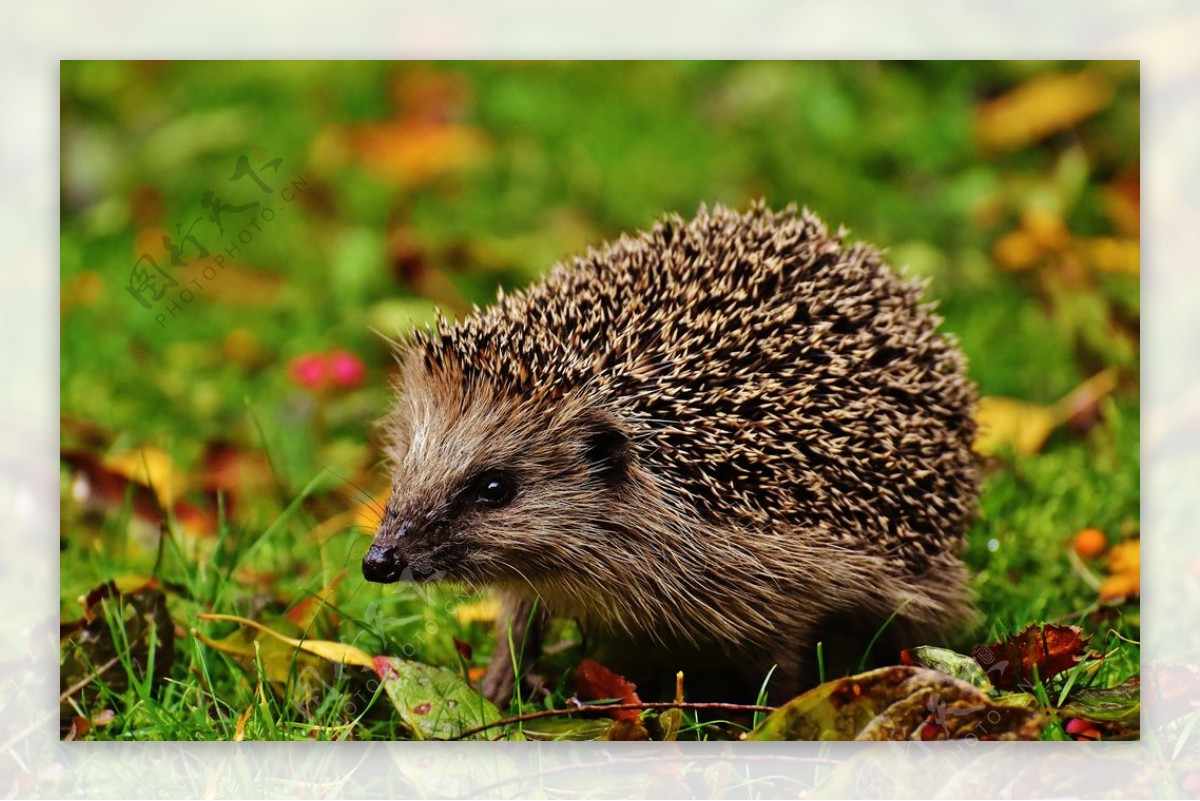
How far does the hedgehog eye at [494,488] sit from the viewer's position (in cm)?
332

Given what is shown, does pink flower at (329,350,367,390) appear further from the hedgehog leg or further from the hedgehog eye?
the hedgehog eye

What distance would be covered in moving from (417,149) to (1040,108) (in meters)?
2.42

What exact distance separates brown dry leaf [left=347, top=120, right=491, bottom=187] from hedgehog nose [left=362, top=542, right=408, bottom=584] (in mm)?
2568

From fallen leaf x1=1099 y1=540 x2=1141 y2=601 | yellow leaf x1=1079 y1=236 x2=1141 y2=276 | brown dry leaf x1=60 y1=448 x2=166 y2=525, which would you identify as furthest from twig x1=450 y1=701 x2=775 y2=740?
yellow leaf x1=1079 y1=236 x2=1141 y2=276

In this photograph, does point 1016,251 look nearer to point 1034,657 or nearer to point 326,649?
point 1034,657

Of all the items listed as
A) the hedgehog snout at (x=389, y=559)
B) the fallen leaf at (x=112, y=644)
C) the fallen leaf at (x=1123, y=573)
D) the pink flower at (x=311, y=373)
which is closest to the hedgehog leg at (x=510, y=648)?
the hedgehog snout at (x=389, y=559)

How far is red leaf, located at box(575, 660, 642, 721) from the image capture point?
3459 millimetres

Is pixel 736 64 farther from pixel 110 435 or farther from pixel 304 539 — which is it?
pixel 110 435

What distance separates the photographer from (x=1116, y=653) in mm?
3717

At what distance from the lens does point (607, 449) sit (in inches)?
131

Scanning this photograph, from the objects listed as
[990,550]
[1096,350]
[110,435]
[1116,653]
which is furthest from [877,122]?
[110,435]

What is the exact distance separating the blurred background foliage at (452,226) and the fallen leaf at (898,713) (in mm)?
707

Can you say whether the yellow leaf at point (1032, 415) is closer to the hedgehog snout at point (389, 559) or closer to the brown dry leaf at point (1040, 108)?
the brown dry leaf at point (1040, 108)

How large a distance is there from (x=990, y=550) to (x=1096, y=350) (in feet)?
3.78
